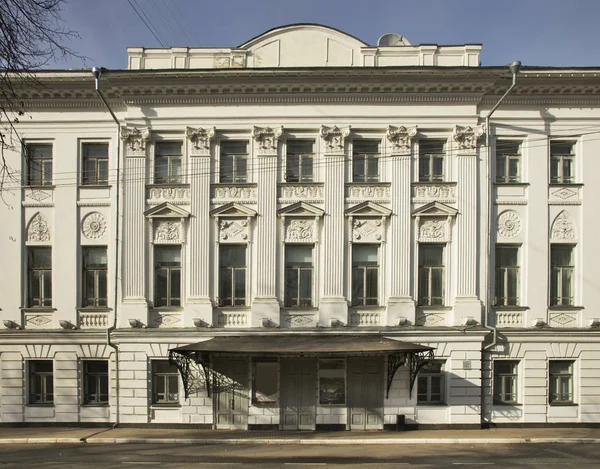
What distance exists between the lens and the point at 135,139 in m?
20.0

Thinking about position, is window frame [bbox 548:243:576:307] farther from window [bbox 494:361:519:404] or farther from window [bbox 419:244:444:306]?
window [bbox 419:244:444:306]

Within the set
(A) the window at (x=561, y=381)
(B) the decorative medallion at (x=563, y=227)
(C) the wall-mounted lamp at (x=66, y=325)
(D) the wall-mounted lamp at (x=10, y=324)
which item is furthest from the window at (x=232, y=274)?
(A) the window at (x=561, y=381)

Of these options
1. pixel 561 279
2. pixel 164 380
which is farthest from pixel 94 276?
pixel 561 279

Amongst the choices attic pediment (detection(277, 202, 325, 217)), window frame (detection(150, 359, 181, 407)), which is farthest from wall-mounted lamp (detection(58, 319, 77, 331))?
attic pediment (detection(277, 202, 325, 217))

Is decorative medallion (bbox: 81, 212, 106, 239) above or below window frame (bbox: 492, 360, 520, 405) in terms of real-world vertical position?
above

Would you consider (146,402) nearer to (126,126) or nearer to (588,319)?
(126,126)

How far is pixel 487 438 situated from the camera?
690 inches

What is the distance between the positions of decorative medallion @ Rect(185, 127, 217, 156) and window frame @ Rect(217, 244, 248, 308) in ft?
10.9

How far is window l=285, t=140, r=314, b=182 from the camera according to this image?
20.0 meters

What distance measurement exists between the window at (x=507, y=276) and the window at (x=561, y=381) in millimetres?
2582

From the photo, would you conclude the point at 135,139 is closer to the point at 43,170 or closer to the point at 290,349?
the point at 43,170

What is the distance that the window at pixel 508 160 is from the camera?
2014 centimetres

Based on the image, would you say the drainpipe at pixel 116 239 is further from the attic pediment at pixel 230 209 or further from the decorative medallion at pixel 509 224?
the decorative medallion at pixel 509 224

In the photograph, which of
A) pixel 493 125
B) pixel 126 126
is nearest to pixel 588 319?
pixel 493 125
